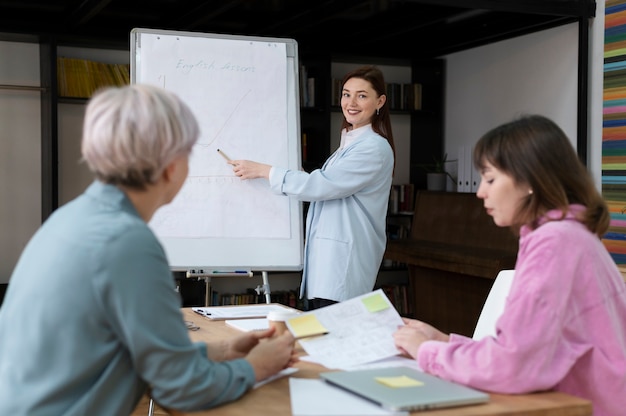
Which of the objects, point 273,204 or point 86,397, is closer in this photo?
point 86,397

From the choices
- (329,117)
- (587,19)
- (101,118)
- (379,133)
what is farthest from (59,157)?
(101,118)

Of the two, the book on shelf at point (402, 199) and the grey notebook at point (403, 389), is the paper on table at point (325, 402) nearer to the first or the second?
the grey notebook at point (403, 389)

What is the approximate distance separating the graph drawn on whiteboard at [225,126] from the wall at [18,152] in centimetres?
323

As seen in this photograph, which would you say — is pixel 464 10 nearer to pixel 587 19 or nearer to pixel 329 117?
pixel 587 19

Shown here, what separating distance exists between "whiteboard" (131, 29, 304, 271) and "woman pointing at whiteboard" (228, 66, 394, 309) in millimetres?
84

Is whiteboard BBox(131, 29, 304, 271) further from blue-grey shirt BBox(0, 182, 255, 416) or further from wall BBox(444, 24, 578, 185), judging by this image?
wall BBox(444, 24, 578, 185)

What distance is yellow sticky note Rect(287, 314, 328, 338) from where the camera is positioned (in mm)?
1810

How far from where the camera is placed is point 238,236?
9.78ft

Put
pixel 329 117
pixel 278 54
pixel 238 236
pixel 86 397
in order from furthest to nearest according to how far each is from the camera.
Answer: pixel 329 117
pixel 278 54
pixel 238 236
pixel 86 397

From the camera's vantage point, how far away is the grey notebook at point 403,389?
137cm

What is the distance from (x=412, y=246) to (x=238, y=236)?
307 centimetres

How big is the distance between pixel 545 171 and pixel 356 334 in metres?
0.59

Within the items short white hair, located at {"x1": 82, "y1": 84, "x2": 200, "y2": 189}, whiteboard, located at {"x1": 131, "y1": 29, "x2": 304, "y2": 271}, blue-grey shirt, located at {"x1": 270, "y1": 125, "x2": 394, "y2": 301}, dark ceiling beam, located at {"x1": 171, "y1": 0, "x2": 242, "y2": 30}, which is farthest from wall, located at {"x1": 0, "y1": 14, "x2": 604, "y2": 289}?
short white hair, located at {"x1": 82, "y1": 84, "x2": 200, "y2": 189}

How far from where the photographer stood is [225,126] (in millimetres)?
3049
